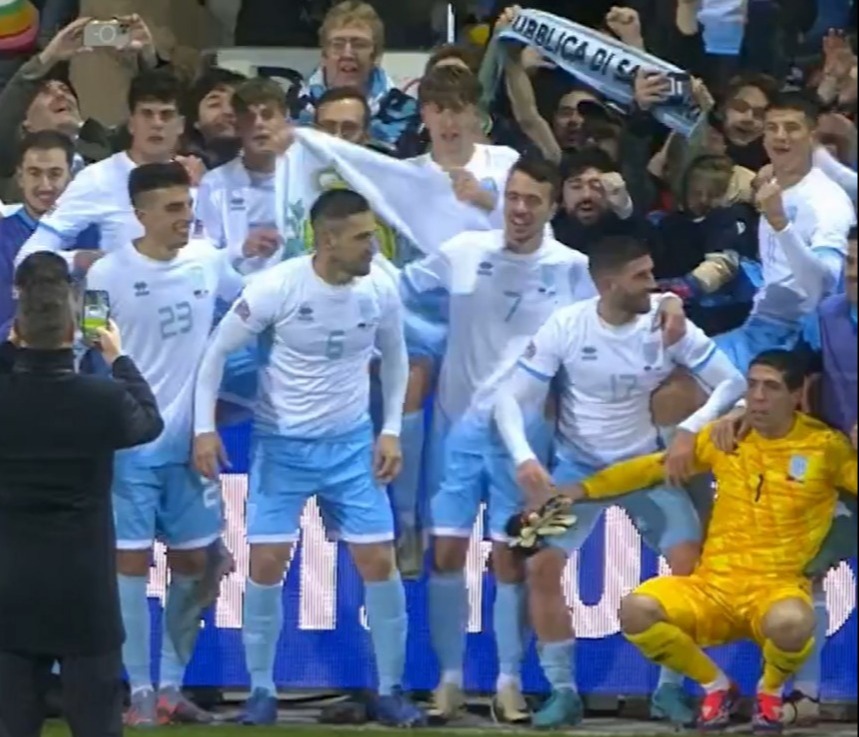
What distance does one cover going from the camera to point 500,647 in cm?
852

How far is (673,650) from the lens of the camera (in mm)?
8023

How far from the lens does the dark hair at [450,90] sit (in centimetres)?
872

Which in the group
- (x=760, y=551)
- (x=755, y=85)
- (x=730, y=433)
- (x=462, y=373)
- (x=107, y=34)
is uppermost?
(x=107, y=34)

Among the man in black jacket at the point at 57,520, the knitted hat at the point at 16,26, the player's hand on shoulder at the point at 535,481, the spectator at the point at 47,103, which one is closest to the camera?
the man in black jacket at the point at 57,520

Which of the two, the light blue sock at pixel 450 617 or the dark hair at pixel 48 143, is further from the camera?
the dark hair at pixel 48 143

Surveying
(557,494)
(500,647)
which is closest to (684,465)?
(557,494)

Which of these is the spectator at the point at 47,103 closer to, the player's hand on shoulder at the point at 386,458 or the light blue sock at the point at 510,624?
the player's hand on shoulder at the point at 386,458

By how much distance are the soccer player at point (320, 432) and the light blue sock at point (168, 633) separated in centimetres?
25

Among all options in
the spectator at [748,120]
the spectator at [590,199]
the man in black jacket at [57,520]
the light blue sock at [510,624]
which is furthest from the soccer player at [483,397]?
the man in black jacket at [57,520]

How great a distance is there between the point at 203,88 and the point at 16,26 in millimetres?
2137

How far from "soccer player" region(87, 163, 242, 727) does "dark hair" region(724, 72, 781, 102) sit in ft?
8.47

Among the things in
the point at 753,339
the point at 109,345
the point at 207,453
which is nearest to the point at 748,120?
the point at 753,339

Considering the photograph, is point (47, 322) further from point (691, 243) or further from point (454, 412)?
point (691, 243)

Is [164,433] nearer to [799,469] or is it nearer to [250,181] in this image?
[250,181]
